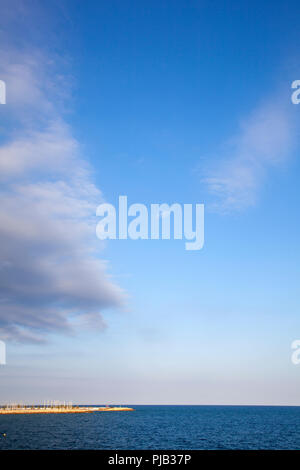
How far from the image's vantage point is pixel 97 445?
7194cm
